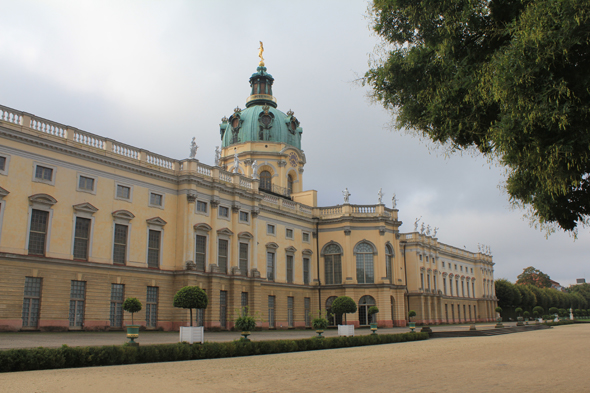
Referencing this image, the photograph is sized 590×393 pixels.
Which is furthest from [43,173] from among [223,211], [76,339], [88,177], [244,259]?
[244,259]

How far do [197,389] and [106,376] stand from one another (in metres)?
3.29

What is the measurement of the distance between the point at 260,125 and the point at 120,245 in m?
29.3

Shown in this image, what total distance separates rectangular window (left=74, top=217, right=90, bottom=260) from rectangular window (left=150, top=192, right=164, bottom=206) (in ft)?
18.0

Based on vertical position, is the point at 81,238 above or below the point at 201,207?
below

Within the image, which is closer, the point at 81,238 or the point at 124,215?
the point at 81,238

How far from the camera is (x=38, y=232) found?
28984 mm

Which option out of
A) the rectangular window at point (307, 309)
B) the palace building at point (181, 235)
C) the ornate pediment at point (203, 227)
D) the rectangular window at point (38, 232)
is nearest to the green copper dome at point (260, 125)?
the palace building at point (181, 235)

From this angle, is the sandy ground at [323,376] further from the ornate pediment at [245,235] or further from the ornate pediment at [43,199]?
the ornate pediment at [245,235]

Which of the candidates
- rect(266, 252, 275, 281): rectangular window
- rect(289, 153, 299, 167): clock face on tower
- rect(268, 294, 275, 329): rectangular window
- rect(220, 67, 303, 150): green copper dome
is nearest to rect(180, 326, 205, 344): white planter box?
rect(268, 294, 275, 329): rectangular window

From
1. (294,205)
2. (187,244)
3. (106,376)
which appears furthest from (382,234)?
(106,376)

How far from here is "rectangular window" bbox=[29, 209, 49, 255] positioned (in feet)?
94.3

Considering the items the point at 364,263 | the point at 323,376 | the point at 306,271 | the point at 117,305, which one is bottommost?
the point at 323,376

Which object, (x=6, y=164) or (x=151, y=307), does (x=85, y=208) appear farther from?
(x=151, y=307)

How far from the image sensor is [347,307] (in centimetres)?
3825
